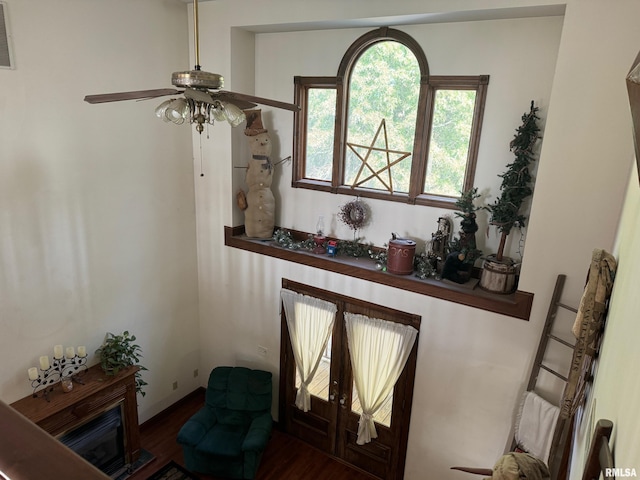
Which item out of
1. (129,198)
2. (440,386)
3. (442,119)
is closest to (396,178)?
(442,119)

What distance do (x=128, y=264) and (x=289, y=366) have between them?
1.95 m

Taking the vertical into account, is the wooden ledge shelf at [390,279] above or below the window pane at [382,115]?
below

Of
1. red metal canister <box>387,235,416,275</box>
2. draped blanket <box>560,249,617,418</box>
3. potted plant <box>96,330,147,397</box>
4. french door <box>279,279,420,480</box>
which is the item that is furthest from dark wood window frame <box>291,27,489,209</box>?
potted plant <box>96,330,147,397</box>

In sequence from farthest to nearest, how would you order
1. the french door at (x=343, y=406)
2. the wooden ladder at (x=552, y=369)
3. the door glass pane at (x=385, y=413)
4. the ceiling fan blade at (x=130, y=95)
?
the door glass pane at (x=385, y=413), the french door at (x=343, y=406), the wooden ladder at (x=552, y=369), the ceiling fan blade at (x=130, y=95)

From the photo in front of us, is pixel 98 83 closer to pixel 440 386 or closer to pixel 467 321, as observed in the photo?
pixel 467 321

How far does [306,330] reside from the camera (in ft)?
13.9

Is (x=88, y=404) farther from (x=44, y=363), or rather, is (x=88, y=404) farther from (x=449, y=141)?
(x=449, y=141)

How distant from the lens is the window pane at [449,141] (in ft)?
11.3

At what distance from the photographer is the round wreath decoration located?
12.9ft

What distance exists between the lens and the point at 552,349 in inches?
119

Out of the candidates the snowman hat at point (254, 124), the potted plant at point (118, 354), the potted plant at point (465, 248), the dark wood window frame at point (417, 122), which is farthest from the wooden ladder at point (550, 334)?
the potted plant at point (118, 354)

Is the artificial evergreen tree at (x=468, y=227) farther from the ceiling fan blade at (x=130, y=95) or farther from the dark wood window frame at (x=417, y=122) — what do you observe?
the ceiling fan blade at (x=130, y=95)

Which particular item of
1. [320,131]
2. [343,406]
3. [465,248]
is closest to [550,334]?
[465,248]

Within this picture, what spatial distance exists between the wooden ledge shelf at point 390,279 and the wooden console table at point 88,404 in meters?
1.67
